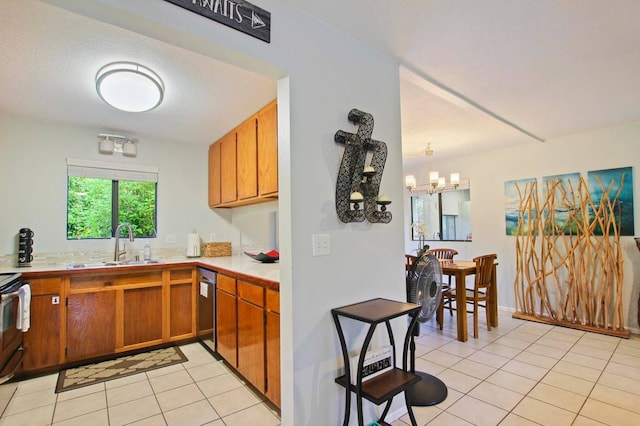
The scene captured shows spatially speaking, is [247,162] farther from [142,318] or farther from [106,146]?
[142,318]

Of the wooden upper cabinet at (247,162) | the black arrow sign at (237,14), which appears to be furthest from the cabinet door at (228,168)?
the black arrow sign at (237,14)

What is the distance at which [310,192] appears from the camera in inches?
67.5

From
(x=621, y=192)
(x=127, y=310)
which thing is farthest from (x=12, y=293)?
(x=621, y=192)

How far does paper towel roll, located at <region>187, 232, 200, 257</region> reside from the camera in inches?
147

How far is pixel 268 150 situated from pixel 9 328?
88.7 inches

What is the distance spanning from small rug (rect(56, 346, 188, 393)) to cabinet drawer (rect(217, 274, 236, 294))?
0.86 metres

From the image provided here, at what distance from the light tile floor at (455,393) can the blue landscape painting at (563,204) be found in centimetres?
136

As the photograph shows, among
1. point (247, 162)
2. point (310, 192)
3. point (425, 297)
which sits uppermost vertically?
point (247, 162)

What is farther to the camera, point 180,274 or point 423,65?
point 180,274

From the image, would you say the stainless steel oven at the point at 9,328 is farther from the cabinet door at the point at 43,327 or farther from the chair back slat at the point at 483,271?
the chair back slat at the point at 483,271

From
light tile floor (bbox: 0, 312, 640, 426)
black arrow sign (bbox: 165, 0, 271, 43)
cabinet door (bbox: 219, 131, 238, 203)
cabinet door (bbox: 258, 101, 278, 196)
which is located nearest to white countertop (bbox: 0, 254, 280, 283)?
cabinet door (bbox: 258, 101, 278, 196)

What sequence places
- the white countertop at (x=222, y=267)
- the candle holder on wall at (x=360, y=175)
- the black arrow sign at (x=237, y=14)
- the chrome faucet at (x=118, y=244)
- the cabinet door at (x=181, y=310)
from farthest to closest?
the chrome faucet at (x=118, y=244)
the cabinet door at (x=181, y=310)
the white countertop at (x=222, y=267)
the candle holder on wall at (x=360, y=175)
the black arrow sign at (x=237, y=14)

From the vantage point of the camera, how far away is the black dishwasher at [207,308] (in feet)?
9.61

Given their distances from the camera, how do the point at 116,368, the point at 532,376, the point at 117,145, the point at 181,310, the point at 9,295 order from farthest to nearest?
the point at 117,145 → the point at 181,310 → the point at 116,368 → the point at 532,376 → the point at 9,295
